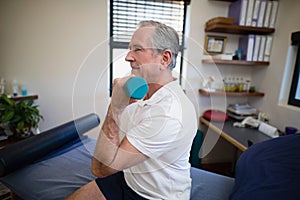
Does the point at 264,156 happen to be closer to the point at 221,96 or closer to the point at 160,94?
the point at 221,96

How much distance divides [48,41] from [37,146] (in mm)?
1079

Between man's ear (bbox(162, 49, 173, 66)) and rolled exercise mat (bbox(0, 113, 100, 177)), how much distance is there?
2.05 ft

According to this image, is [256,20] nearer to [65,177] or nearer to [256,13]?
[256,13]

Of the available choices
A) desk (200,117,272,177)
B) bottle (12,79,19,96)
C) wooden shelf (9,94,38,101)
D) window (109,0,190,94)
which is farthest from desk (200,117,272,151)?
bottle (12,79,19,96)

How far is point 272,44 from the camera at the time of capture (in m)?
1.77

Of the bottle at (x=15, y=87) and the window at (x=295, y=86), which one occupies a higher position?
the window at (x=295, y=86)

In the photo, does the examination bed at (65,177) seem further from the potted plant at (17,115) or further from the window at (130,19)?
the window at (130,19)

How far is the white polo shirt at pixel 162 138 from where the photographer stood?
602 mm

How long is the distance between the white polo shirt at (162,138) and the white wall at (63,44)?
38.2 inches

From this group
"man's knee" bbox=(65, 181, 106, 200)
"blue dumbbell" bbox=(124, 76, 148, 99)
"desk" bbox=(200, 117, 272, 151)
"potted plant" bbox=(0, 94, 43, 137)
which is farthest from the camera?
"potted plant" bbox=(0, 94, 43, 137)

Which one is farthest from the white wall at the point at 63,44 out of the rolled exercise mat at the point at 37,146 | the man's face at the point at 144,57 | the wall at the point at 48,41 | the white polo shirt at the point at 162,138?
the man's face at the point at 144,57

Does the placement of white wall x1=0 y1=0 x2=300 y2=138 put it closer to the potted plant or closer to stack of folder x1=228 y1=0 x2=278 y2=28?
stack of folder x1=228 y1=0 x2=278 y2=28

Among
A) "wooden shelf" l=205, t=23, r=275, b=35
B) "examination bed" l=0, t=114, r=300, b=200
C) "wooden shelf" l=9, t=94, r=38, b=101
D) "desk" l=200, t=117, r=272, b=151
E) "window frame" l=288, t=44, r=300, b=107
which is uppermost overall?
"wooden shelf" l=205, t=23, r=275, b=35

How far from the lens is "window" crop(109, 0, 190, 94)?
68cm
